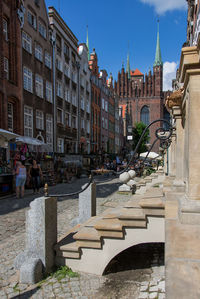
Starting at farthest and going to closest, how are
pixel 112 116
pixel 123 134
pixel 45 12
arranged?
1. pixel 123 134
2. pixel 112 116
3. pixel 45 12

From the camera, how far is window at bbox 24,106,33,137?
18.3m

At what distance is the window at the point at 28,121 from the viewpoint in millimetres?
18295

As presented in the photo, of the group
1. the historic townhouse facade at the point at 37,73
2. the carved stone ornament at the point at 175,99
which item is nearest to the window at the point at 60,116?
the historic townhouse facade at the point at 37,73

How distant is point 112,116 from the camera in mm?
48562

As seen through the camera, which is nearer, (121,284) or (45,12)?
(121,284)

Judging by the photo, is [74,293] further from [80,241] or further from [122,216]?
[122,216]

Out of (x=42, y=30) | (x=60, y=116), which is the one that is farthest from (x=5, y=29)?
(x=60, y=116)

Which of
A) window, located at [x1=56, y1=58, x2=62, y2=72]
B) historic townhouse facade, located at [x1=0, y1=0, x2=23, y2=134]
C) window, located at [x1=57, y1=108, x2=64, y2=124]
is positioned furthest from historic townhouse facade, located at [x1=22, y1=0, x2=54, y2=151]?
window, located at [x1=57, y1=108, x2=64, y2=124]

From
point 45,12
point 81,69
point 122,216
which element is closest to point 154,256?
point 122,216

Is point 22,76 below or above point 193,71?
above

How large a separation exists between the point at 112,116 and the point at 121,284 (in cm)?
4603

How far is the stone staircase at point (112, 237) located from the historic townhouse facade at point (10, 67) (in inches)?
511

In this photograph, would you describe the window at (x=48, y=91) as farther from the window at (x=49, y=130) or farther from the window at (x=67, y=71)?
the window at (x=67, y=71)

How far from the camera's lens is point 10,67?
16.4 metres
